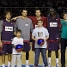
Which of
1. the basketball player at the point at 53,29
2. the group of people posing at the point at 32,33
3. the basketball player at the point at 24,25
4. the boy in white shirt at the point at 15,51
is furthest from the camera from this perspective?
the basketball player at the point at 53,29

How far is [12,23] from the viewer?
683 centimetres

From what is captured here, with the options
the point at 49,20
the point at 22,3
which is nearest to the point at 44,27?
the point at 49,20

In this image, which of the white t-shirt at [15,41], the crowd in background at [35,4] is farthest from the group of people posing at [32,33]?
the crowd in background at [35,4]

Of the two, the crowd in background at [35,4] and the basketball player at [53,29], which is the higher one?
the crowd in background at [35,4]

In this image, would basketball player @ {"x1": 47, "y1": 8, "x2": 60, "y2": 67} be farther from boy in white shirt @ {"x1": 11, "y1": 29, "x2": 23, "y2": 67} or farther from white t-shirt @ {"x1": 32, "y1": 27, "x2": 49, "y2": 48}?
boy in white shirt @ {"x1": 11, "y1": 29, "x2": 23, "y2": 67}

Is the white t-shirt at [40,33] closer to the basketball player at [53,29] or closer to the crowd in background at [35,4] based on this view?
the basketball player at [53,29]

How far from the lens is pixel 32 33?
22.0 ft

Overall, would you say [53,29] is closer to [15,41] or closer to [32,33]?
[32,33]

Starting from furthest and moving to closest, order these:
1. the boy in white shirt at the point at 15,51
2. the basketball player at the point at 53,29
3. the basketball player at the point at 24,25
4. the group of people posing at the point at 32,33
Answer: the basketball player at the point at 53,29
the basketball player at the point at 24,25
the group of people posing at the point at 32,33
the boy in white shirt at the point at 15,51

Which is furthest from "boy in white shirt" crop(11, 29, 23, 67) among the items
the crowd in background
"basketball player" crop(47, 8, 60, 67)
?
the crowd in background

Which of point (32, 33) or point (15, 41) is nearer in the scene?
point (15, 41)

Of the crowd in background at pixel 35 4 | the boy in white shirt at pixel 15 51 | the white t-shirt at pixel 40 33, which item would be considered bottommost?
the boy in white shirt at pixel 15 51

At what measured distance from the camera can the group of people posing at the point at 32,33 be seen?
257 inches

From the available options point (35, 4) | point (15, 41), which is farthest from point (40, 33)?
point (35, 4)
